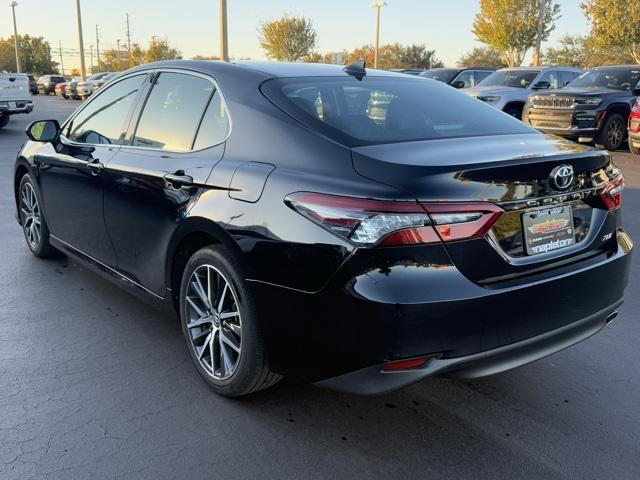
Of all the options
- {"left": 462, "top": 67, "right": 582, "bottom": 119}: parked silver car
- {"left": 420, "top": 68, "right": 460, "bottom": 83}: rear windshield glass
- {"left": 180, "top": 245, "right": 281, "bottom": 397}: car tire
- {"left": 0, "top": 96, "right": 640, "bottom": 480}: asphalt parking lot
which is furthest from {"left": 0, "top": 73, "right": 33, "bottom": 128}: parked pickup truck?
{"left": 180, "top": 245, "right": 281, "bottom": 397}: car tire

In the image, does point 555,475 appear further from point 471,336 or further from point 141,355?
point 141,355

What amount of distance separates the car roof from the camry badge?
1.43 m

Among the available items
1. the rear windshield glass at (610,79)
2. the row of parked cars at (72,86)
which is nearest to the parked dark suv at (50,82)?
the row of parked cars at (72,86)

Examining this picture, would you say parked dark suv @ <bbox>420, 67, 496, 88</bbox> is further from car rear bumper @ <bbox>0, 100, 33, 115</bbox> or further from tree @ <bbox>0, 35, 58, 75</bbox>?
tree @ <bbox>0, 35, 58, 75</bbox>

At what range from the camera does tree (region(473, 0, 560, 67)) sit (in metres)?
41.6

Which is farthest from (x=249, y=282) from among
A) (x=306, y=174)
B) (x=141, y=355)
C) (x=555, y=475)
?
(x=555, y=475)

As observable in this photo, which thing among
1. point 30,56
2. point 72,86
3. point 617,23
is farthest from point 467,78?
point 30,56

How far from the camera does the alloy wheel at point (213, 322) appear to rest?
3.01 m

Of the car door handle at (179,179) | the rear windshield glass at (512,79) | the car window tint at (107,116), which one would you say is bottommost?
the car door handle at (179,179)

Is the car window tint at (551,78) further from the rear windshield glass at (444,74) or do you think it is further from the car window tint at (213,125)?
the car window tint at (213,125)

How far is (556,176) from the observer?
8.64ft

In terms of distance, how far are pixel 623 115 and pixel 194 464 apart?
1331 centimetres

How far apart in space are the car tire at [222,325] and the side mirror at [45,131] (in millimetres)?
2156

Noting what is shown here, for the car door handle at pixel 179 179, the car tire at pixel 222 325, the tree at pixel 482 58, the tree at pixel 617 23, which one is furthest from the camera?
the tree at pixel 482 58
